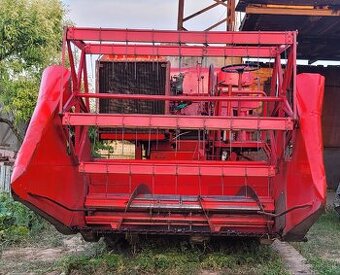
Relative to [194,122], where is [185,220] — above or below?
below

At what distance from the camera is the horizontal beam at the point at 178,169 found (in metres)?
4.67

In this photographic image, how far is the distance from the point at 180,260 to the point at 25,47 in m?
6.94

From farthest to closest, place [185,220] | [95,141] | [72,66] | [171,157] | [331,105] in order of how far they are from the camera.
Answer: [331,105]
[95,141]
[171,157]
[72,66]
[185,220]

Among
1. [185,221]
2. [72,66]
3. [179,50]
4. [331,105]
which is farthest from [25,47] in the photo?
[331,105]

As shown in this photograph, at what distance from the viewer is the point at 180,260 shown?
514cm

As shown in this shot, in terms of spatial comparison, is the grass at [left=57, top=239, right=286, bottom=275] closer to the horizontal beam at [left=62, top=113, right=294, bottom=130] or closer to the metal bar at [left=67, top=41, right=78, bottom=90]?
the horizontal beam at [left=62, top=113, right=294, bottom=130]

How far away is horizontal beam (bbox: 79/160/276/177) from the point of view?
4.67 meters

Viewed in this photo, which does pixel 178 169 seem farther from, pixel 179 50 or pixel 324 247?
pixel 324 247

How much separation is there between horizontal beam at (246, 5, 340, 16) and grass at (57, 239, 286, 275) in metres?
3.99

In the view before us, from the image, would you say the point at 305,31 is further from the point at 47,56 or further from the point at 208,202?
the point at 208,202

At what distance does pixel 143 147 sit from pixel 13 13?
17.1 feet

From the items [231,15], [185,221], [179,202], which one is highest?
[231,15]

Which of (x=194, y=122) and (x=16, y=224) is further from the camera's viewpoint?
(x=16, y=224)

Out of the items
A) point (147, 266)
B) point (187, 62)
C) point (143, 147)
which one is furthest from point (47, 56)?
point (147, 266)
